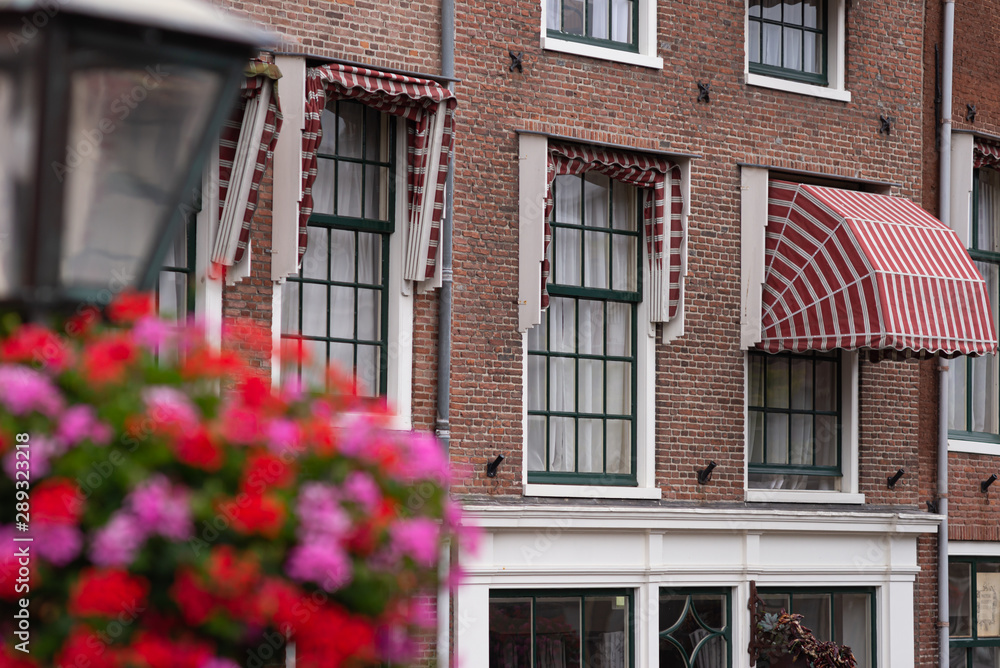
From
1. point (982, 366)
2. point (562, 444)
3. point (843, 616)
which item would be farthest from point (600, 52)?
point (982, 366)

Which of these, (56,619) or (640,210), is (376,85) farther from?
(56,619)

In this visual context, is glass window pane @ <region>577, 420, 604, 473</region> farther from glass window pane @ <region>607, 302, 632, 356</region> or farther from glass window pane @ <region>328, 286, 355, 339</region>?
glass window pane @ <region>328, 286, 355, 339</region>

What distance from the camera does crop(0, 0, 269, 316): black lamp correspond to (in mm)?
3594

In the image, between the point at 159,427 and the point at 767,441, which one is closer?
the point at 159,427

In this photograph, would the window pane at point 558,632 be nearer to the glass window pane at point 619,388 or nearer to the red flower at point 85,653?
the glass window pane at point 619,388

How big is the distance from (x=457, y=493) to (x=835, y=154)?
5.62 meters

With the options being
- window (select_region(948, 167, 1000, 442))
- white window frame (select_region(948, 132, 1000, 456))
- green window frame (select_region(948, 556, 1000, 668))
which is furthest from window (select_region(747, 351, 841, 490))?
green window frame (select_region(948, 556, 1000, 668))

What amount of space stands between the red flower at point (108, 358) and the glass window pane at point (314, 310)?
817cm

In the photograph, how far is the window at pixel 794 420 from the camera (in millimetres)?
→ 14195

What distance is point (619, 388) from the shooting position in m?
13.3

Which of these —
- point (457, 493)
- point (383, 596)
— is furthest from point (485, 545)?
point (383, 596)

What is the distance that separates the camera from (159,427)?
3.27 meters

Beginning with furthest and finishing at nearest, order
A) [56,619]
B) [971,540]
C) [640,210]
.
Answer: [971,540], [640,210], [56,619]

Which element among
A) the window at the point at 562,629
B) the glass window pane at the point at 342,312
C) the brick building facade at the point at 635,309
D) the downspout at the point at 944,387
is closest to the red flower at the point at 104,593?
the brick building facade at the point at 635,309
